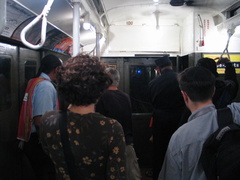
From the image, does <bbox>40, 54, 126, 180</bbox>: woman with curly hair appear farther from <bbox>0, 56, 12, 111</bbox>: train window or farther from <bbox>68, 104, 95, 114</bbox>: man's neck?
<bbox>0, 56, 12, 111</bbox>: train window

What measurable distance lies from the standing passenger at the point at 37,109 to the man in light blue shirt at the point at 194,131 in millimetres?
1213

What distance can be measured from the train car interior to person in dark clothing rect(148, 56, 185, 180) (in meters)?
0.81

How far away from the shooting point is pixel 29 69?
288 cm

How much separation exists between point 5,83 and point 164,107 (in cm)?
191

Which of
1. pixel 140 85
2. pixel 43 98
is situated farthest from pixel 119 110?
pixel 140 85

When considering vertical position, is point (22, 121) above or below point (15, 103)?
below

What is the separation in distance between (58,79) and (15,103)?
159cm

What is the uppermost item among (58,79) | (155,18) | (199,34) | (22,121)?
(155,18)

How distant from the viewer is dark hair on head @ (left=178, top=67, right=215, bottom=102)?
1.41 m

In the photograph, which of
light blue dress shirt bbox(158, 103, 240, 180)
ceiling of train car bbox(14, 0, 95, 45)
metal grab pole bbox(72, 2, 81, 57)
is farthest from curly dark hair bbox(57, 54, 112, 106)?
ceiling of train car bbox(14, 0, 95, 45)

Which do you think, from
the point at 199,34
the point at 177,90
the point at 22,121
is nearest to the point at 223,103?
the point at 177,90

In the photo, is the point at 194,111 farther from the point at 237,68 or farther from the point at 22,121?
the point at 237,68

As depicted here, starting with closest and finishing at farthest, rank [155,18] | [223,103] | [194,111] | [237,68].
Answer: [194,111], [223,103], [237,68], [155,18]

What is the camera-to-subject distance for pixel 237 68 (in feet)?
13.3
